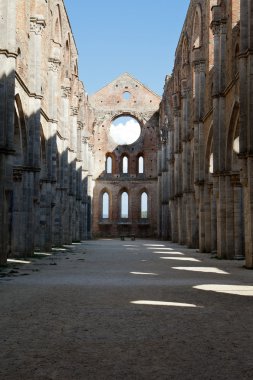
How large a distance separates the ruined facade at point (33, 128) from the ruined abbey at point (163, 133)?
40 mm

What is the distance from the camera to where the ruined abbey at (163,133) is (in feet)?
52.5

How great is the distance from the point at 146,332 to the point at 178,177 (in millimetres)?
30413

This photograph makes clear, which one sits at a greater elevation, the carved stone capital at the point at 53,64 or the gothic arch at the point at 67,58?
the gothic arch at the point at 67,58

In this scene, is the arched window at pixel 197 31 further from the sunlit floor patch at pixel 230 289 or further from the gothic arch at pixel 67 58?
the sunlit floor patch at pixel 230 289

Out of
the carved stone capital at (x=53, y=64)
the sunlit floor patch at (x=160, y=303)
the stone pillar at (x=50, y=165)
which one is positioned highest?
the carved stone capital at (x=53, y=64)

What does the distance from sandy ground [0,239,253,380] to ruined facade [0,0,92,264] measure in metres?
6.13

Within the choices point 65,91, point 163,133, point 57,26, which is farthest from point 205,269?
point 163,133

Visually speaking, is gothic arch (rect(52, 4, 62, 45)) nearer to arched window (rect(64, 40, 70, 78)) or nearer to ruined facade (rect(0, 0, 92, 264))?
ruined facade (rect(0, 0, 92, 264))

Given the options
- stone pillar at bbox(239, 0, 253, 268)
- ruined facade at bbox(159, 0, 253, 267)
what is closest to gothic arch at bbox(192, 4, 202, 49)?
ruined facade at bbox(159, 0, 253, 267)

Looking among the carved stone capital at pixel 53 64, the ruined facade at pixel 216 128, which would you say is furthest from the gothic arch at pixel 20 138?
the ruined facade at pixel 216 128

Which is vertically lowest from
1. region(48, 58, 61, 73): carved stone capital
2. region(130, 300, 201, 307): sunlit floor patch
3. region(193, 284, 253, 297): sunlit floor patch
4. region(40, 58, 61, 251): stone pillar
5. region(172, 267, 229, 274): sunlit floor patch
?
region(172, 267, 229, 274): sunlit floor patch

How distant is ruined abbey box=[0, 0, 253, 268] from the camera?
52.5 feet

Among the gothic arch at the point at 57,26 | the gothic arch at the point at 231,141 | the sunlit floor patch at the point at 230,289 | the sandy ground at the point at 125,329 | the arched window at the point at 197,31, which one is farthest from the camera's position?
the gothic arch at the point at 57,26

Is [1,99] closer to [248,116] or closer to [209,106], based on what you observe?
[248,116]
